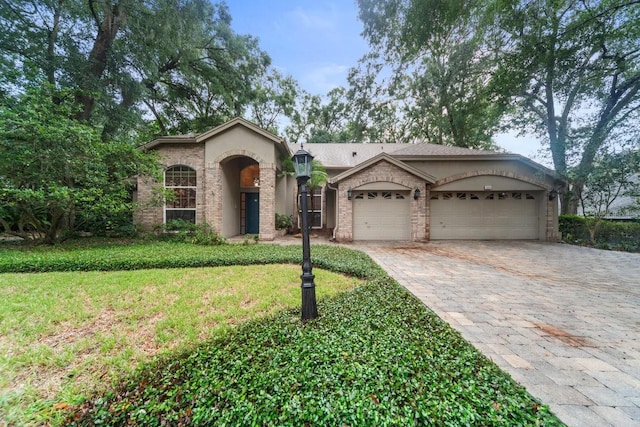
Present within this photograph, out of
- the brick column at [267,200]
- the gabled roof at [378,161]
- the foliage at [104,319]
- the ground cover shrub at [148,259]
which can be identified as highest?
the gabled roof at [378,161]

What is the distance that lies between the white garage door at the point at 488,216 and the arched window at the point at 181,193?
10949mm

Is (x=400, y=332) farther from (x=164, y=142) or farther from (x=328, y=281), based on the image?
(x=164, y=142)

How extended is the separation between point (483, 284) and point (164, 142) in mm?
12006

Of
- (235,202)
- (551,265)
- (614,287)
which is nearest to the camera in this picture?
(614,287)

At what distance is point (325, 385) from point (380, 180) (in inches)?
365

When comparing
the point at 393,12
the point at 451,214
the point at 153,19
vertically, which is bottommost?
the point at 451,214

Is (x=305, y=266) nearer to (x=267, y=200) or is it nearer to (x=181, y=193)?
(x=267, y=200)

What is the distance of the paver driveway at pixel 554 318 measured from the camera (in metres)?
2.06

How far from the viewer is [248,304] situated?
4047 millimetres

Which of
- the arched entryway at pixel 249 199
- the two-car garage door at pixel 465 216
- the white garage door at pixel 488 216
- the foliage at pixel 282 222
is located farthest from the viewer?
the arched entryway at pixel 249 199

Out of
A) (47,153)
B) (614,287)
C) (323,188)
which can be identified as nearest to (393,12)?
(614,287)

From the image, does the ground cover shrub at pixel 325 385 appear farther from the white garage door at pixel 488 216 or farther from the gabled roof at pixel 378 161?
the white garage door at pixel 488 216

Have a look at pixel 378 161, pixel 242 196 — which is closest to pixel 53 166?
pixel 242 196

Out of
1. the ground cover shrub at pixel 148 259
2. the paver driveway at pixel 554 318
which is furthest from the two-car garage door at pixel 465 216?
the ground cover shrub at pixel 148 259
